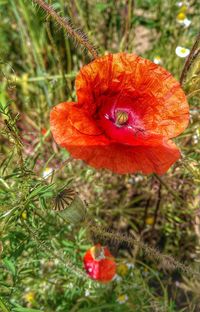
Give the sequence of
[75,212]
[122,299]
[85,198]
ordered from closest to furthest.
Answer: [75,212]
[122,299]
[85,198]

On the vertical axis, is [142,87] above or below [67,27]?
below

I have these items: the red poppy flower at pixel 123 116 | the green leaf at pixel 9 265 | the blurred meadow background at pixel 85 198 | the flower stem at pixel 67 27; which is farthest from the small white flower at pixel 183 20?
the green leaf at pixel 9 265

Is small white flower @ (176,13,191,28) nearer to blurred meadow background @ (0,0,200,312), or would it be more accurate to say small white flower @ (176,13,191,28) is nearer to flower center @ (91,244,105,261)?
blurred meadow background @ (0,0,200,312)

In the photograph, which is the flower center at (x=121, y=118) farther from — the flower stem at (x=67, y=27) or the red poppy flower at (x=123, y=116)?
the flower stem at (x=67, y=27)

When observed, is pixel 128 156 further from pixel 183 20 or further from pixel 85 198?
pixel 183 20

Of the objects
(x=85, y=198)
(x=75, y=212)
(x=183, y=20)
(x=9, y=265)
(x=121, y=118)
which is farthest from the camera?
(x=183, y=20)

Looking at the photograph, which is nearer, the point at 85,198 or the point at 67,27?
the point at 67,27

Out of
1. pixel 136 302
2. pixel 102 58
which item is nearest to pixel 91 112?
pixel 102 58

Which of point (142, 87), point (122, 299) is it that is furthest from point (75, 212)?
point (122, 299)
